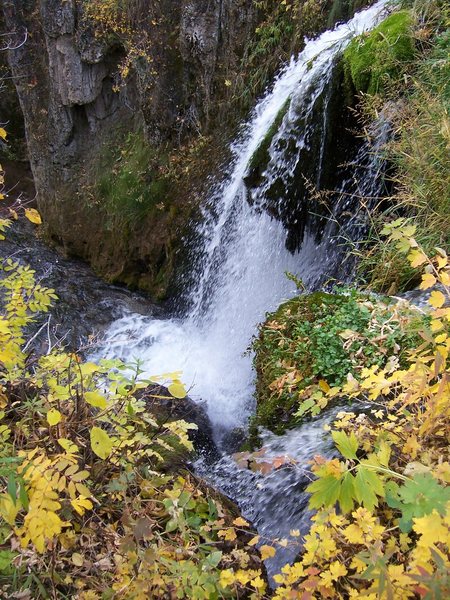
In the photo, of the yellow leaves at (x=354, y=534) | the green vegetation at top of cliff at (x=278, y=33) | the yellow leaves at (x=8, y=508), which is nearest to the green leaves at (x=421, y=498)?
the yellow leaves at (x=354, y=534)

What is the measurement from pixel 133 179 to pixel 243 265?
10.2ft

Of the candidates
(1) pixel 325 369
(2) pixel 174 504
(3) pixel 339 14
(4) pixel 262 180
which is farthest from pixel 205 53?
(2) pixel 174 504

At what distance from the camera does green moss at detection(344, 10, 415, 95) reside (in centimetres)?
410

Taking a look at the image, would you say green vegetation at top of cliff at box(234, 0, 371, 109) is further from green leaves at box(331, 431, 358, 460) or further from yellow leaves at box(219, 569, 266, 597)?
yellow leaves at box(219, 569, 266, 597)

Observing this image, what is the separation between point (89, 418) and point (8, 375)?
554 mm

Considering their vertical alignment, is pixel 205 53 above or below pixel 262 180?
above

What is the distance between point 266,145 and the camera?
5457 mm

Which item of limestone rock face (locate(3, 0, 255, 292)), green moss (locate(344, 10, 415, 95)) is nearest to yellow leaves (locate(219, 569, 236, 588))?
green moss (locate(344, 10, 415, 95))

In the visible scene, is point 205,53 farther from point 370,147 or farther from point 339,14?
point 370,147

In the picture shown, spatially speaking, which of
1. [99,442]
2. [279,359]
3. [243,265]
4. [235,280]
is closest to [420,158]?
[279,359]

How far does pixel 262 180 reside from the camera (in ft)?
17.8

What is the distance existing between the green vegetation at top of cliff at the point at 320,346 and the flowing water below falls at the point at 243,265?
27.4 inches

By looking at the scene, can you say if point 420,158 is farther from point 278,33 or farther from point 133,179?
point 133,179

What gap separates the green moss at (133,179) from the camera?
288 inches
